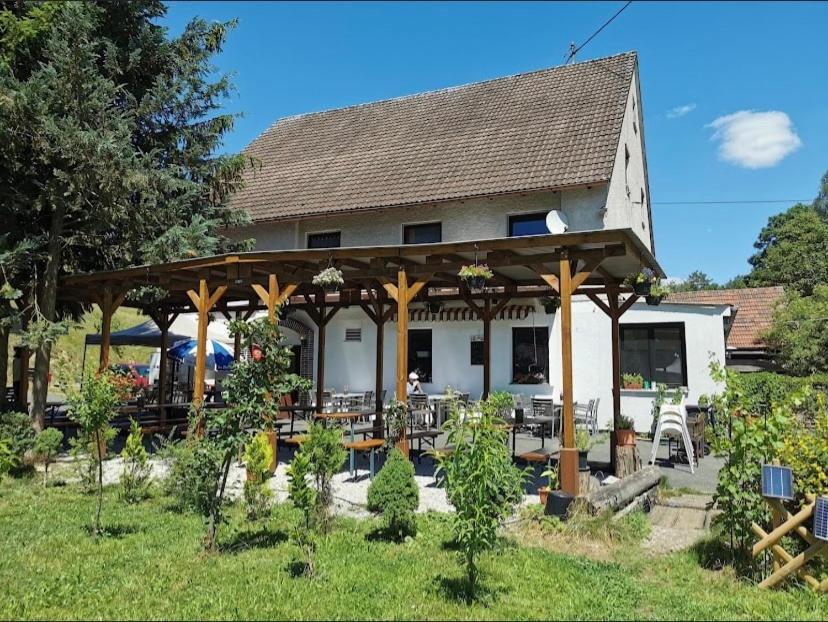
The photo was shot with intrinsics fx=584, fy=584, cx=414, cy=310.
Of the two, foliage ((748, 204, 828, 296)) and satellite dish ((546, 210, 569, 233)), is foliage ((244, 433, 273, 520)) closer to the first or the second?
satellite dish ((546, 210, 569, 233))

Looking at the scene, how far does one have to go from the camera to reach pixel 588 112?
1513cm

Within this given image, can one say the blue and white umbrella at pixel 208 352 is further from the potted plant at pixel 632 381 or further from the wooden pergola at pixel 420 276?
the potted plant at pixel 632 381

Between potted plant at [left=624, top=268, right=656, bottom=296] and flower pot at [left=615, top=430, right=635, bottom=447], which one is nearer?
potted plant at [left=624, top=268, right=656, bottom=296]

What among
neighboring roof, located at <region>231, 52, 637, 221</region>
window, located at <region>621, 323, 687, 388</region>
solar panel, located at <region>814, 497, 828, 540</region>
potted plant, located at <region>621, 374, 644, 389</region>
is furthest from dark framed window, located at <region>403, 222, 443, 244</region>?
solar panel, located at <region>814, 497, 828, 540</region>

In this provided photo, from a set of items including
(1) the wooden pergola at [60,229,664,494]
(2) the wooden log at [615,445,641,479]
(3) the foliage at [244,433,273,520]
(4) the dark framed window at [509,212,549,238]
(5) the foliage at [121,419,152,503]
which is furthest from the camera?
(4) the dark framed window at [509,212,549,238]

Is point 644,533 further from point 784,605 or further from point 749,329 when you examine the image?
point 749,329

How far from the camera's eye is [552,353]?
50.5 feet

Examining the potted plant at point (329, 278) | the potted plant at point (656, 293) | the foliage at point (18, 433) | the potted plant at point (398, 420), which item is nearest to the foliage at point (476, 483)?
the potted plant at point (398, 420)

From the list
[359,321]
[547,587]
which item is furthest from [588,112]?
[547,587]

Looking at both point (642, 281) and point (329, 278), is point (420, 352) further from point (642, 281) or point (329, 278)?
Result: point (642, 281)

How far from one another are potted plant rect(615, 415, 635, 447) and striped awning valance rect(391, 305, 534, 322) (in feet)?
21.7

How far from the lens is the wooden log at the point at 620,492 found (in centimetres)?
611

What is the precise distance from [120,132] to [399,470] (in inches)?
Answer: 299

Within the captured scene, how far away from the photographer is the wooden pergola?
23.7 ft
